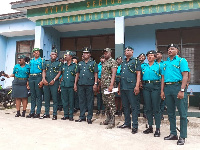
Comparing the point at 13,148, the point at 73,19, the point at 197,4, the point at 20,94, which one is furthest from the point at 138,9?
the point at 13,148

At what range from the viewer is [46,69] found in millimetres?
5262

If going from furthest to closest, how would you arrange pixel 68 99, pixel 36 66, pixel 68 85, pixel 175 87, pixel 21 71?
pixel 21 71
pixel 36 66
pixel 68 99
pixel 68 85
pixel 175 87

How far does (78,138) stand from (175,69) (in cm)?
223

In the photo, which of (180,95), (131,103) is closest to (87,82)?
(131,103)

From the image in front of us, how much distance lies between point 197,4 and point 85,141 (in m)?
5.34

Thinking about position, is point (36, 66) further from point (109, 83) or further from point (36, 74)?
point (109, 83)

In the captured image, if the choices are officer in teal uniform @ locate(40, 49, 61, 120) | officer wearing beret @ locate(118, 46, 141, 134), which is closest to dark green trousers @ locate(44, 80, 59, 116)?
officer in teal uniform @ locate(40, 49, 61, 120)

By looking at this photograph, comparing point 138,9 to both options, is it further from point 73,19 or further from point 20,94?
point 20,94

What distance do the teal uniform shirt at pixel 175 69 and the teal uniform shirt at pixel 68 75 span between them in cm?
260

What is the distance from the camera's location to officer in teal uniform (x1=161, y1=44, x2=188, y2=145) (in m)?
3.18

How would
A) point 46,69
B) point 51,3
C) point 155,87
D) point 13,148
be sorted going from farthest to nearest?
point 51,3 < point 46,69 < point 155,87 < point 13,148

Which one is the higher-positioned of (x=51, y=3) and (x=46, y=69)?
(x=51, y=3)

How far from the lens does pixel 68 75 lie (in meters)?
5.04

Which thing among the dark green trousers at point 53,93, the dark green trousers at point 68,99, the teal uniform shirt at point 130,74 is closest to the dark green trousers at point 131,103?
the teal uniform shirt at point 130,74
